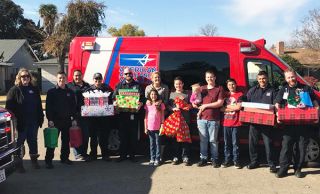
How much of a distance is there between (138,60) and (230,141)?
8.10 ft

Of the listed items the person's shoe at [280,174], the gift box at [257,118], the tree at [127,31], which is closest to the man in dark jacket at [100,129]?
the gift box at [257,118]

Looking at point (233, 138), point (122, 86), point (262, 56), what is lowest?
point (233, 138)

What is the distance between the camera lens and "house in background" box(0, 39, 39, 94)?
1412 inches

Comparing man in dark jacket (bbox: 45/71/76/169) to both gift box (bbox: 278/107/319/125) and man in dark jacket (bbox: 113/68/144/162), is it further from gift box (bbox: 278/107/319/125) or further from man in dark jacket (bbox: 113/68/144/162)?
gift box (bbox: 278/107/319/125)

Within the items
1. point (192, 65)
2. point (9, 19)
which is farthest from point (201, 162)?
point (9, 19)

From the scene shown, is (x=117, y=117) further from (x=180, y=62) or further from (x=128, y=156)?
(x=180, y=62)

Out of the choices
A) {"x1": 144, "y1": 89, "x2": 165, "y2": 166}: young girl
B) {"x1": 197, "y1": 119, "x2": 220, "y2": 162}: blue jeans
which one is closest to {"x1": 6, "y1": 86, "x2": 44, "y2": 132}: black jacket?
{"x1": 144, "y1": 89, "x2": 165, "y2": 166}: young girl

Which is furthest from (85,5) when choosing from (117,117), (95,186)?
(95,186)

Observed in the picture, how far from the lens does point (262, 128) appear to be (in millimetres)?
7406

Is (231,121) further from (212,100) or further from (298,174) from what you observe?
(298,174)

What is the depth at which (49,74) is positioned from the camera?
124 ft

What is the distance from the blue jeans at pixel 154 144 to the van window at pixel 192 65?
103 centimetres

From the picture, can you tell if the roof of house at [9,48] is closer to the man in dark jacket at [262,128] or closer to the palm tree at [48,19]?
the palm tree at [48,19]

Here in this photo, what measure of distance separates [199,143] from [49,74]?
31711mm
